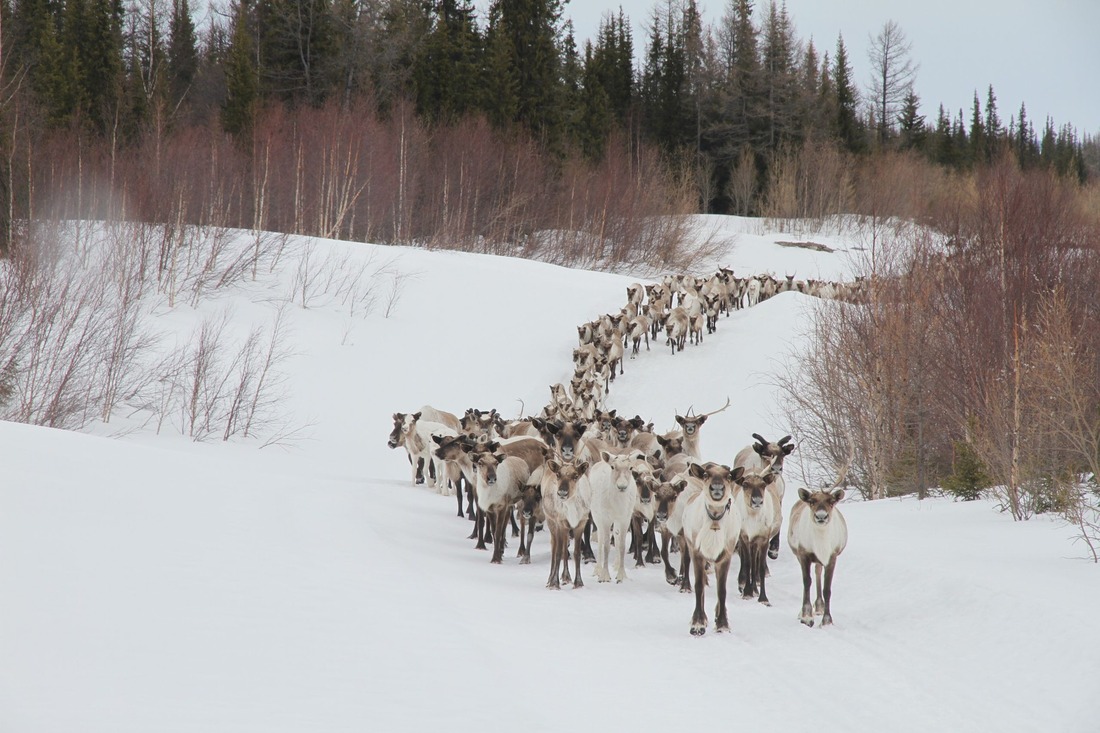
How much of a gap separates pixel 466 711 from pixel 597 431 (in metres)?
10.0

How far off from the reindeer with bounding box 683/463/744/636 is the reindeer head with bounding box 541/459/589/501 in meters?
2.07

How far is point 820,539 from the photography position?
957cm

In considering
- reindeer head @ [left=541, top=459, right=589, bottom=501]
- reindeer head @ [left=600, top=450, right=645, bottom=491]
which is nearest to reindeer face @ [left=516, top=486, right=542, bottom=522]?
reindeer head @ [left=541, top=459, right=589, bottom=501]

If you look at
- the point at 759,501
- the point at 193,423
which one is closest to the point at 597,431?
the point at 759,501

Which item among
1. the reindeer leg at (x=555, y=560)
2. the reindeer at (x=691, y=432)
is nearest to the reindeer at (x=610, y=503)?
the reindeer leg at (x=555, y=560)

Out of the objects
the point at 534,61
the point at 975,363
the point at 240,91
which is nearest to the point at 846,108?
the point at 534,61

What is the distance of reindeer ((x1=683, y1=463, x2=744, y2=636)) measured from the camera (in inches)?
368

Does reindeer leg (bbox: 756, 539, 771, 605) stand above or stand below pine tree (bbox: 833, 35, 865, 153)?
below

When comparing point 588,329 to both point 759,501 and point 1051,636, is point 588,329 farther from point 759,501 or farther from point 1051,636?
point 1051,636

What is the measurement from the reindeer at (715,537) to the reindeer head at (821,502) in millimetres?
724

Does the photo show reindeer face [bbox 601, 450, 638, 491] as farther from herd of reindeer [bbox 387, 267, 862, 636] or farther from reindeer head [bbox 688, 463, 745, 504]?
reindeer head [bbox 688, 463, 745, 504]

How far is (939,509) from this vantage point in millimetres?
15477

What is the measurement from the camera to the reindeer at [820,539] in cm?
945

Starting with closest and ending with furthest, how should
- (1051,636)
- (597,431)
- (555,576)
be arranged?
(1051,636), (555,576), (597,431)
